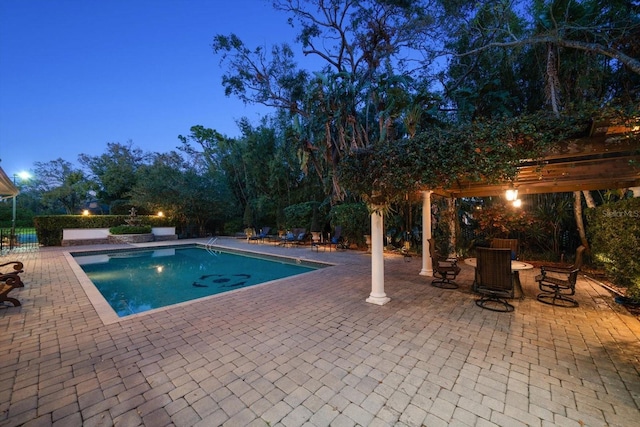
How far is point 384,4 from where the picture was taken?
33.4ft

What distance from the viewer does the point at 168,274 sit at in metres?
8.29

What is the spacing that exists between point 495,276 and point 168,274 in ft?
28.9

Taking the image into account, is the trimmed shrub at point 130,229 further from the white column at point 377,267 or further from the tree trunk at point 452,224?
the tree trunk at point 452,224

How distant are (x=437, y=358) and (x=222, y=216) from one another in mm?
17883

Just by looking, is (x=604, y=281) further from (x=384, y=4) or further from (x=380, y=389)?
(x=384, y=4)

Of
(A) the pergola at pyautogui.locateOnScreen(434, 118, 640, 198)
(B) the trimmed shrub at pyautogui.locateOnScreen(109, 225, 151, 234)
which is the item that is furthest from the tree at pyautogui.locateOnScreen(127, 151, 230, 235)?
(A) the pergola at pyautogui.locateOnScreen(434, 118, 640, 198)

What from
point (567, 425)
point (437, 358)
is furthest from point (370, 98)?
point (567, 425)

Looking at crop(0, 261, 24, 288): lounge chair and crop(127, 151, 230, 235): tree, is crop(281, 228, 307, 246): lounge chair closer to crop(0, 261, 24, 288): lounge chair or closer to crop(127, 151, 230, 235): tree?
crop(127, 151, 230, 235): tree

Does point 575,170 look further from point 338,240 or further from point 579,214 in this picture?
point 338,240

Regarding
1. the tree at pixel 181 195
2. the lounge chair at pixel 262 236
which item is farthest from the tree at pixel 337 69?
the tree at pixel 181 195

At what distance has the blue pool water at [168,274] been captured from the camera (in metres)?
6.00

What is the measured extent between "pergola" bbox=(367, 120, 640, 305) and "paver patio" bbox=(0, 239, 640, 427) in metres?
1.19

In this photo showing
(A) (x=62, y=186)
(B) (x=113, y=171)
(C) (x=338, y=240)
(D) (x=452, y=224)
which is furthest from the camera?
(B) (x=113, y=171)

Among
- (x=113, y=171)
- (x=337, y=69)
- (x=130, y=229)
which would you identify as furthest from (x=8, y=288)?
(x=113, y=171)
